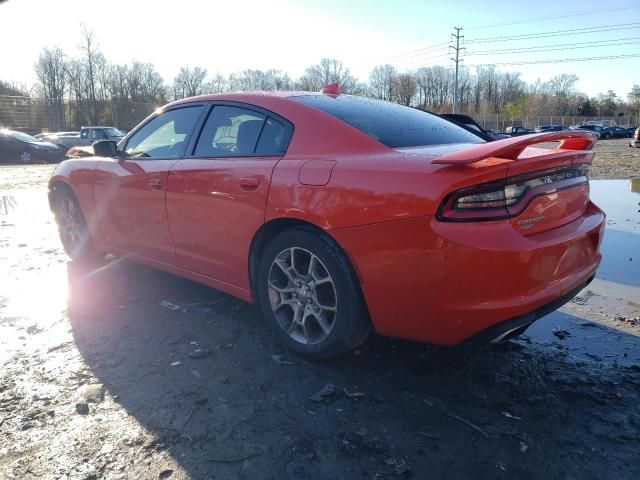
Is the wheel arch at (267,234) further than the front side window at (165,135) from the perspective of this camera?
No

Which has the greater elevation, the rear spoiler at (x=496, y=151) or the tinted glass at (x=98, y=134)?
the tinted glass at (x=98, y=134)

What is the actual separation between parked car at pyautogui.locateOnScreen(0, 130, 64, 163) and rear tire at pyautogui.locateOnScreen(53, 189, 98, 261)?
729 inches

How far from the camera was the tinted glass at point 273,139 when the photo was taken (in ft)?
9.77

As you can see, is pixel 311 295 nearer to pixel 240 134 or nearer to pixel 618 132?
pixel 240 134

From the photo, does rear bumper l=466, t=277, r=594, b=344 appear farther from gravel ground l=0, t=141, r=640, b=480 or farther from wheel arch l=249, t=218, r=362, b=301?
wheel arch l=249, t=218, r=362, b=301

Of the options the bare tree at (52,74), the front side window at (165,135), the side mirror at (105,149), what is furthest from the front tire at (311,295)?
the bare tree at (52,74)

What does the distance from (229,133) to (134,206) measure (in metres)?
1.15

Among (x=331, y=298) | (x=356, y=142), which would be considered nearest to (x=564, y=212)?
(x=356, y=142)

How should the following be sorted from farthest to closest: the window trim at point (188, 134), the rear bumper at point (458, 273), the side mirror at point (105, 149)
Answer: the side mirror at point (105, 149) < the window trim at point (188, 134) < the rear bumper at point (458, 273)

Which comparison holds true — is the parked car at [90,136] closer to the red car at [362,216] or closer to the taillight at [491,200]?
the red car at [362,216]

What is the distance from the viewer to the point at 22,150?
20766mm

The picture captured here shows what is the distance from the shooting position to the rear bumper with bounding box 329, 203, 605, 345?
216cm

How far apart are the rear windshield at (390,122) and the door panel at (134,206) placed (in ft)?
4.18

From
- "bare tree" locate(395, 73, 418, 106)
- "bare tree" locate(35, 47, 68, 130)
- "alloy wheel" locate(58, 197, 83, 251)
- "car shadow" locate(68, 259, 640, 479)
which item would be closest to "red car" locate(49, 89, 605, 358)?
"car shadow" locate(68, 259, 640, 479)
